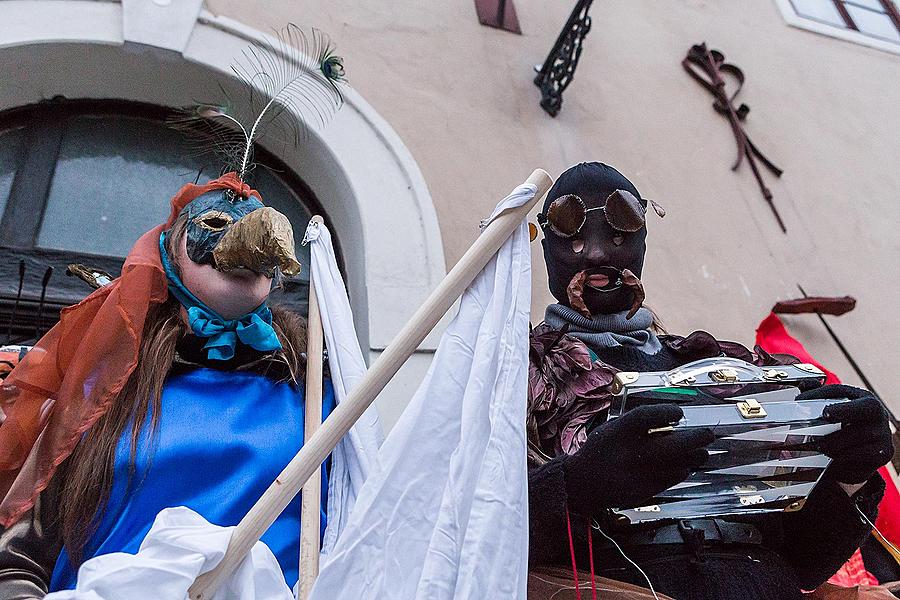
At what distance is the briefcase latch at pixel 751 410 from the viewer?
5.03 feet

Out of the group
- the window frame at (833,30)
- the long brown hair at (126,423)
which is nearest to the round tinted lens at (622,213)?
the long brown hair at (126,423)

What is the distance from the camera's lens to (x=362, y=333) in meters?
2.63

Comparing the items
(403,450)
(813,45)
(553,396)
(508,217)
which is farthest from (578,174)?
(813,45)

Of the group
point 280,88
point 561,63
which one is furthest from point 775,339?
point 280,88

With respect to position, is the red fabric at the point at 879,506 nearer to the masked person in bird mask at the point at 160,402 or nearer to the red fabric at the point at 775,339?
the red fabric at the point at 775,339

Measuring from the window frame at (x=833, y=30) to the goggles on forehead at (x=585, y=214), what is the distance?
316cm

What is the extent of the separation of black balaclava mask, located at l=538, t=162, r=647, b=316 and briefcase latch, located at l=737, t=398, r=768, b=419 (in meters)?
0.41

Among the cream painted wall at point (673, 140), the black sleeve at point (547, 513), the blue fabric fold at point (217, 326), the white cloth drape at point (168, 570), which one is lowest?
the cream painted wall at point (673, 140)

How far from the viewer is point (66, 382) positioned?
5.69 feet

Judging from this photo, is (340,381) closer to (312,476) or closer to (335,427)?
(312,476)

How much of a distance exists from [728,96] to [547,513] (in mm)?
2987

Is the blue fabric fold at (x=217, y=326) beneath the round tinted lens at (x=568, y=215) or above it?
beneath

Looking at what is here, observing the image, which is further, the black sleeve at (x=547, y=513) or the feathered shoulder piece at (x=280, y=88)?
the feathered shoulder piece at (x=280, y=88)

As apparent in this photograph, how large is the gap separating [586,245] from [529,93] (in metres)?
1.73
